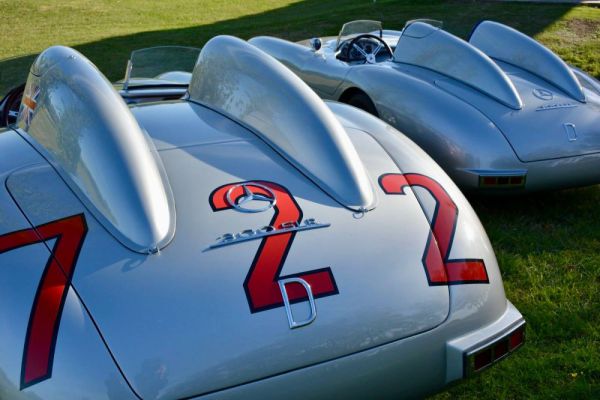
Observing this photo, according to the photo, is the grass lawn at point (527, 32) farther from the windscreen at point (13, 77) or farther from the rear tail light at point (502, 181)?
the rear tail light at point (502, 181)

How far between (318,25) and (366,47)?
688 centimetres

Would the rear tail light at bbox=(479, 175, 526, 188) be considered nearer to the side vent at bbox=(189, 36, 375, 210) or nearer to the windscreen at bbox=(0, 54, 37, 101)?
the side vent at bbox=(189, 36, 375, 210)

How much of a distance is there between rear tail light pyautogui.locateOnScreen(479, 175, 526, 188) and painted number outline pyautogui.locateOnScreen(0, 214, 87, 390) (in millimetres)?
2576

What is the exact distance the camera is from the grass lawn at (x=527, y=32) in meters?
2.96

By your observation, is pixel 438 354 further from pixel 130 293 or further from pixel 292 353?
pixel 130 293

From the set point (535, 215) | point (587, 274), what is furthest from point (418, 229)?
point (535, 215)

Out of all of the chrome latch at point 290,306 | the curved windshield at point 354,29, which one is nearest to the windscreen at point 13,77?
the curved windshield at point 354,29

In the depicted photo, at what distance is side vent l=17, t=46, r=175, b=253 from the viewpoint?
2.23m

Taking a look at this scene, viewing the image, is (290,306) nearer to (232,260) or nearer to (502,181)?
(232,260)

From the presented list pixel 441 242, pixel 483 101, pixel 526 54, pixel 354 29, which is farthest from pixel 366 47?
pixel 441 242

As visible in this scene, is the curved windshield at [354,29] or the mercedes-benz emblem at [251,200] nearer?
the mercedes-benz emblem at [251,200]

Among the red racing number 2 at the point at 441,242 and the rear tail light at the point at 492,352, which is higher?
the red racing number 2 at the point at 441,242

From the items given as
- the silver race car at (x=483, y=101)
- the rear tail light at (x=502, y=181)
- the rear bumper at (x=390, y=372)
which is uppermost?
the rear bumper at (x=390, y=372)

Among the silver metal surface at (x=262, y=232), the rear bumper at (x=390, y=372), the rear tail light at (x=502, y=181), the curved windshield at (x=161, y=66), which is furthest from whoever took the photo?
A: the curved windshield at (x=161, y=66)
